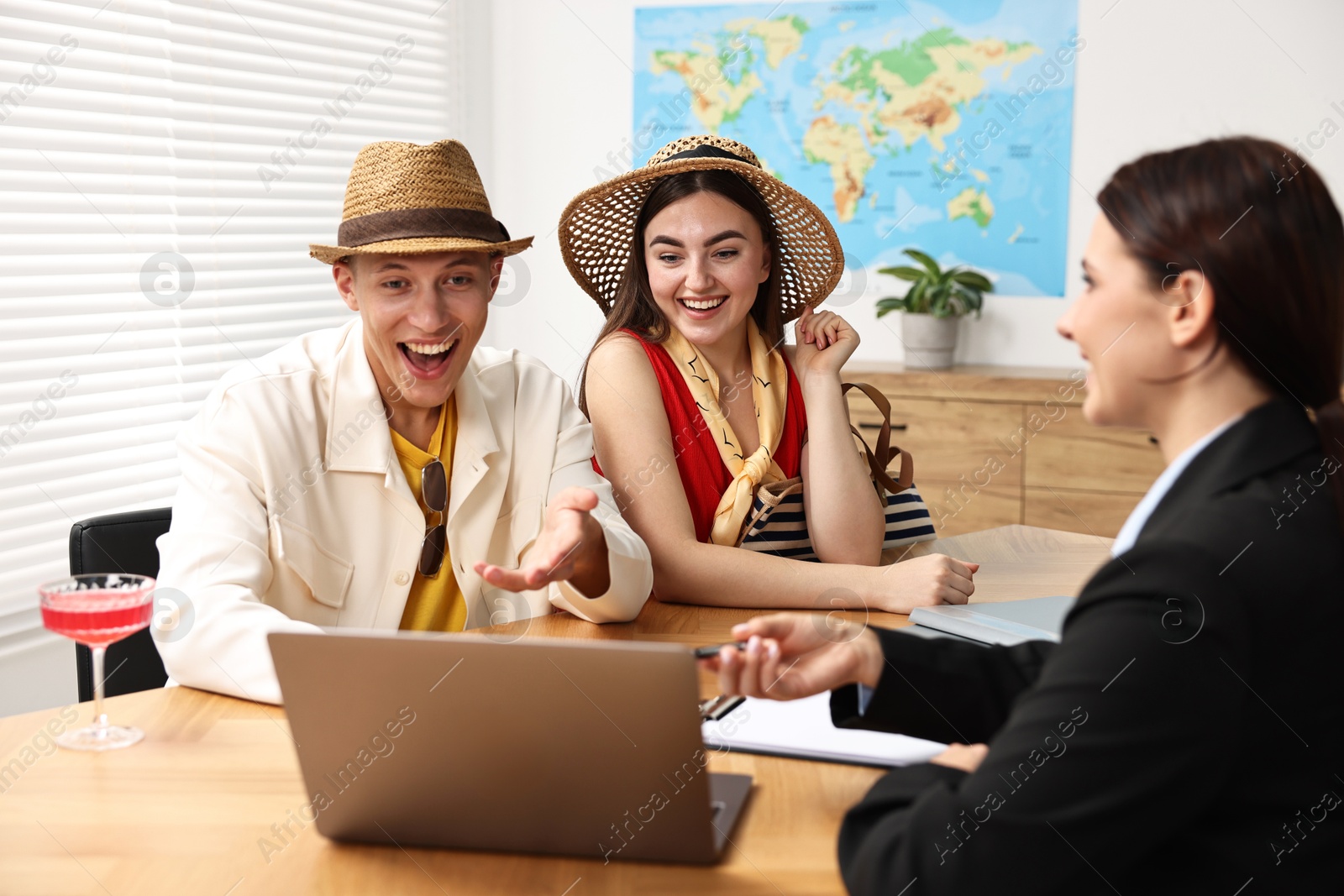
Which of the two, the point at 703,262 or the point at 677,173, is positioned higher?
the point at 677,173

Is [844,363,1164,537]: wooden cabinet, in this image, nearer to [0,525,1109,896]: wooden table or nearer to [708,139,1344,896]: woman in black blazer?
[0,525,1109,896]: wooden table

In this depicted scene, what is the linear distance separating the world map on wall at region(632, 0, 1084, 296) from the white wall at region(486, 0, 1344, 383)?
9 centimetres

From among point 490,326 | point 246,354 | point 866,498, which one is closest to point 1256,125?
point 866,498

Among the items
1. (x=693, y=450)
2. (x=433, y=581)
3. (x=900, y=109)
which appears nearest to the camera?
(x=433, y=581)

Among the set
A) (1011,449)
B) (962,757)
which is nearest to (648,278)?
(962,757)

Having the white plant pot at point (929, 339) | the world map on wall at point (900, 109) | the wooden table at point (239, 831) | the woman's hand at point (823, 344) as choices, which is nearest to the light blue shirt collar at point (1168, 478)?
the wooden table at point (239, 831)

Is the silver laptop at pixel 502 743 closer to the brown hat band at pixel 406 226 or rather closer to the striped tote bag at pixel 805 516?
the brown hat band at pixel 406 226

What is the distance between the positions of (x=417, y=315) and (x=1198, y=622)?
1.30 metres

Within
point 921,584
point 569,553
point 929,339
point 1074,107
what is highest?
point 1074,107

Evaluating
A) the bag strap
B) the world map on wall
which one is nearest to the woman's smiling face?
the bag strap

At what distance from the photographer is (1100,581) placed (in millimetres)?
846

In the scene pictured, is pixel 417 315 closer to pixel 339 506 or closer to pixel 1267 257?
pixel 339 506

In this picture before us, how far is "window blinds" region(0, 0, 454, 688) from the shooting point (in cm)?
276

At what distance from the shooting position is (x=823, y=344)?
2.25 metres
